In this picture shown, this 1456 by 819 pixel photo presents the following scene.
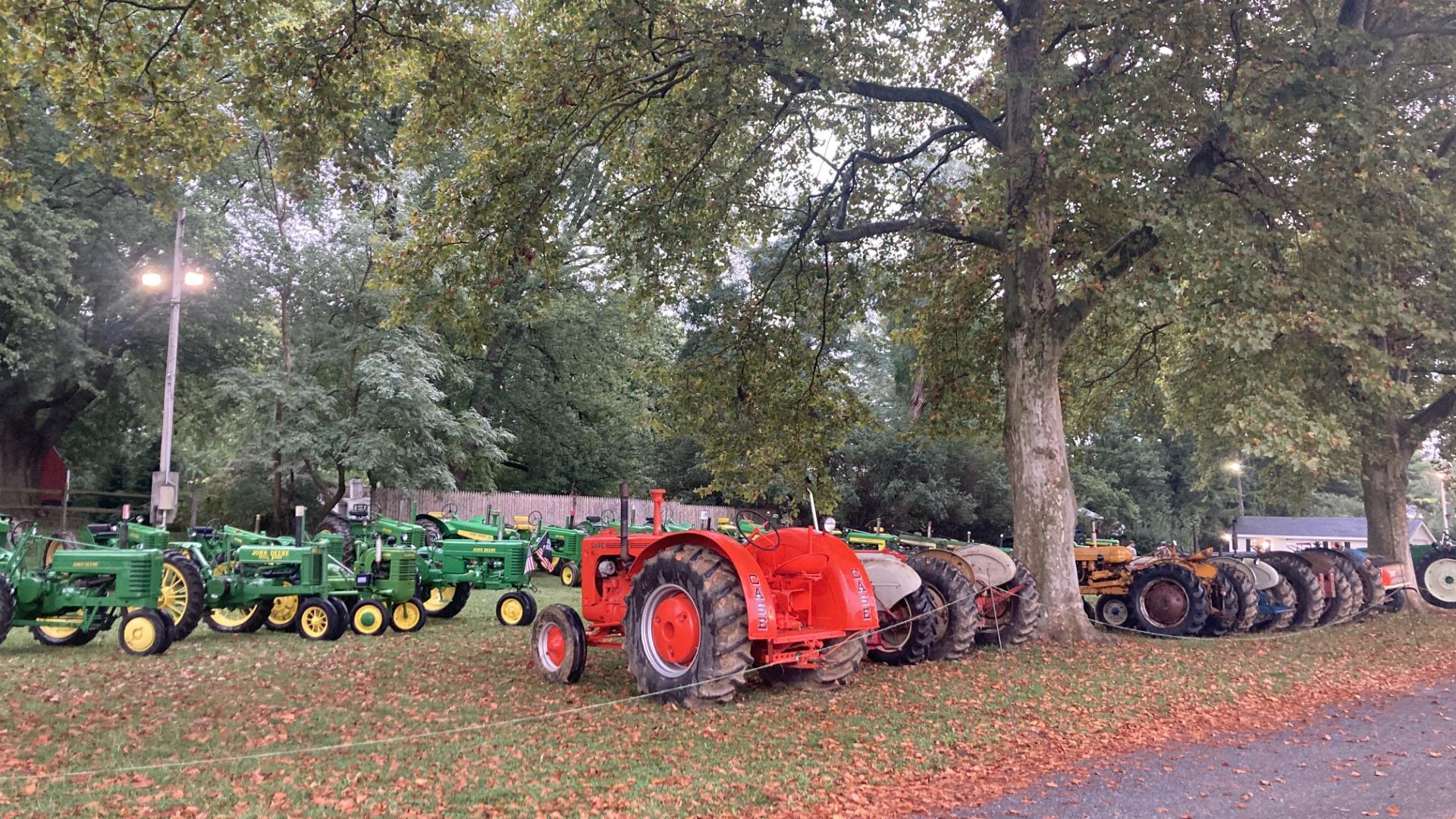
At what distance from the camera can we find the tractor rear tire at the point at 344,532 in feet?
45.4

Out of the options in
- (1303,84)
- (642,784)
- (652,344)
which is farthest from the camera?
(652,344)

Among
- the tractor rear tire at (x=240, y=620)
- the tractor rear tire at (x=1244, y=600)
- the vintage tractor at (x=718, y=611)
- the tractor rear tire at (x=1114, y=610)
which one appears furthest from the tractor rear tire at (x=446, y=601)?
the tractor rear tire at (x=1244, y=600)

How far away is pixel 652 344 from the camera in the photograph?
101ft

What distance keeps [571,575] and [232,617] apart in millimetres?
9016

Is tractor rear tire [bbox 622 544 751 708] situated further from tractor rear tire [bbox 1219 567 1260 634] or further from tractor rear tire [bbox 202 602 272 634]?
tractor rear tire [bbox 1219 567 1260 634]

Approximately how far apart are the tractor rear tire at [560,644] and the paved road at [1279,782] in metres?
4.21

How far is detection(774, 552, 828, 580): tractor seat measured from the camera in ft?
26.9

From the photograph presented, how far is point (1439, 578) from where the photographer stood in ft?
63.1

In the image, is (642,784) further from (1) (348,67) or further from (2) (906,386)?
(2) (906,386)

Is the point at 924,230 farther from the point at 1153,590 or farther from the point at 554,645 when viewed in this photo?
the point at 554,645

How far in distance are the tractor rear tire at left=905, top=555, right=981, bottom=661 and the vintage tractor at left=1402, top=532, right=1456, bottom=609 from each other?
1392cm

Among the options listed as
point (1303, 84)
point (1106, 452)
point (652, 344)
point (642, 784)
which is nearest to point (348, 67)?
point (642, 784)

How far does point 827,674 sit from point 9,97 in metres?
8.98

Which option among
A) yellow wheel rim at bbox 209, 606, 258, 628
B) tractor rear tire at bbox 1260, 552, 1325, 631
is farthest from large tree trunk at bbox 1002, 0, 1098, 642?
yellow wheel rim at bbox 209, 606, 258, 628
